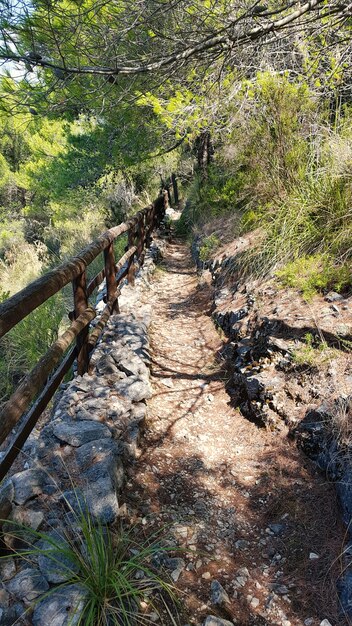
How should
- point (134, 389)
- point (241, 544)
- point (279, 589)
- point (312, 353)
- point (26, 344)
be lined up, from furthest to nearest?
point (26, 344)
point (134, 389)
point (312, 353)
point (241, 544)
point (279, 589)

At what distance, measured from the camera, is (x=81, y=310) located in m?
3.30

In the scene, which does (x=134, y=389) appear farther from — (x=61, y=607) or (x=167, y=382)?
(x=61, y=607)

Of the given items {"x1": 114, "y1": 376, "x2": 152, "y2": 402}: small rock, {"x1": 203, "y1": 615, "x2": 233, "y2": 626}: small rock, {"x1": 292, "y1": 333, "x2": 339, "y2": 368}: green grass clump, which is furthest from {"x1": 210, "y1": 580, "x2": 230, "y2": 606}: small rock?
{"x1": 292, "y1": 333, "x2": 339, "y2": 368}: green grass clump

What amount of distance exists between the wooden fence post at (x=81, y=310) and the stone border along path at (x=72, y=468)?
14cm

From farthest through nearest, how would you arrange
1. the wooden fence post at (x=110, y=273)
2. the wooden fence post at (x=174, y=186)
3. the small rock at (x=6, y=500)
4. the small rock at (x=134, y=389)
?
the wooden fence post at (x=174, y=186) → the wooden fence post at (x=110, y=273) → the small rock at (x=134, y=389) → the small rock at (x=6, y=500)

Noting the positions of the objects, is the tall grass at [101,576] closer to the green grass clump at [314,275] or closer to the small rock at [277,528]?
the small rock at [277,528]

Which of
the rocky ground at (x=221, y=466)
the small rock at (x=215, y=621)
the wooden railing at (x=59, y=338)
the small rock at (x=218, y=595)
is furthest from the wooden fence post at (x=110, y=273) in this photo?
the small rock at (x=215, y=621)

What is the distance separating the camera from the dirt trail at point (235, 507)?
6.55ft

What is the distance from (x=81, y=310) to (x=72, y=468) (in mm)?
1331

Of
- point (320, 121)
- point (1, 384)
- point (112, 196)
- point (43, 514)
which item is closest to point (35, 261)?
point (112, 196)

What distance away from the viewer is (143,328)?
4820 mm

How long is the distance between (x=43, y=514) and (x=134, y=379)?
171 cm

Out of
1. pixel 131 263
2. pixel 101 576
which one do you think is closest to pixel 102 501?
pixel 101 576

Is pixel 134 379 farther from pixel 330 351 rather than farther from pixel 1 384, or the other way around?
pixel 1 384
